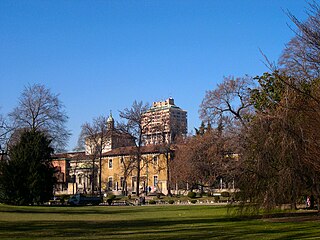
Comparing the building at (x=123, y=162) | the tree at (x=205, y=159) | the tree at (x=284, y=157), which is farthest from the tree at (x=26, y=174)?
the tree at (x=284, y=157)

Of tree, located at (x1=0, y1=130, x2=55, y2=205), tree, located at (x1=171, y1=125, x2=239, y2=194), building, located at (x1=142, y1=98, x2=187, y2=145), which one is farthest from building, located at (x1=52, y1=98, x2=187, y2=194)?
tree, located at (x1=0, y1=130, x2=55, y2=205)

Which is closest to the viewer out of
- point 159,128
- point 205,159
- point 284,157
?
point 284,157

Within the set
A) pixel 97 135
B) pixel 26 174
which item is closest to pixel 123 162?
pixel 97 135

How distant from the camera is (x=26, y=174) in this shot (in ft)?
159

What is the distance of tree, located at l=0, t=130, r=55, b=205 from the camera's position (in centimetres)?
4781

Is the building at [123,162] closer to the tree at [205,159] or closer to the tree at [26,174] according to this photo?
the tree at [205,159]

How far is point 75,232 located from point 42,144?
101 ft

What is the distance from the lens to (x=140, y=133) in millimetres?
68062

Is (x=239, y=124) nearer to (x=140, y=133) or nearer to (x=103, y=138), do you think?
(x=140, y=133)

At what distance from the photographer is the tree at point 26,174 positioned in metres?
47.8

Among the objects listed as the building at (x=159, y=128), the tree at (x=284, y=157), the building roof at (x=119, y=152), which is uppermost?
the building at (x=159, y=128)

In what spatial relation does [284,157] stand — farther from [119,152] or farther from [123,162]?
[119,152]

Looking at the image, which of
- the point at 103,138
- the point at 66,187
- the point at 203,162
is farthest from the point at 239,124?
the point at 66,187

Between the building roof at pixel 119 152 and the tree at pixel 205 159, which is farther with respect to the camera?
the building roof at pixel 119 152
